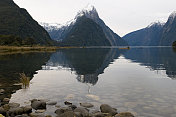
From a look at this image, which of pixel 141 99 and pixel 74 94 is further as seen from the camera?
pixel 74 94

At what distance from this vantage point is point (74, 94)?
26156mm

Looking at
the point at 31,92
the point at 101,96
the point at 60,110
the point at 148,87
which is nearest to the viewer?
the point at 60,110

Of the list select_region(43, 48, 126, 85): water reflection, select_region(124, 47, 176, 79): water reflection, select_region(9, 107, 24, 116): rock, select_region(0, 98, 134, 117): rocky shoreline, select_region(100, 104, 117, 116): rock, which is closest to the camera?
select_region(0, 98, 134, 117): rocky shoreline

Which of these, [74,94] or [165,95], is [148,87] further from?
[74,94]

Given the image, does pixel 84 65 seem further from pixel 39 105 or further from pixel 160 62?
pixel 39 105

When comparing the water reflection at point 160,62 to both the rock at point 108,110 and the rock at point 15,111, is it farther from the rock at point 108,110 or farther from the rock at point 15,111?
the rock at point 15,111

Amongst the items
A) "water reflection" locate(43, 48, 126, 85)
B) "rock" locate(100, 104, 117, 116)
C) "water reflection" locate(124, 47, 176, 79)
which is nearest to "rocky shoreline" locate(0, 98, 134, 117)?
"rock" locate(100, 104, 117, 116)

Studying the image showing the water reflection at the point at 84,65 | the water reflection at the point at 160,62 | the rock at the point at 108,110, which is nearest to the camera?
the rock at the point at 108,110

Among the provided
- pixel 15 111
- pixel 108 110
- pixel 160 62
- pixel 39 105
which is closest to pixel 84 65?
pixel 160 62

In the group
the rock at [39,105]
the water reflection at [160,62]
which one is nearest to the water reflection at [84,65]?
→ the water reflection at [160,62]

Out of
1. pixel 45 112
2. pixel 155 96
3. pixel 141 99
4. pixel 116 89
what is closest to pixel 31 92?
pixel 45 112

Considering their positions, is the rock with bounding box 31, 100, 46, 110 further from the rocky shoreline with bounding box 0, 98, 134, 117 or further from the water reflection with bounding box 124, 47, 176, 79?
the water reflection with bounding box 124, 47, 176, 79

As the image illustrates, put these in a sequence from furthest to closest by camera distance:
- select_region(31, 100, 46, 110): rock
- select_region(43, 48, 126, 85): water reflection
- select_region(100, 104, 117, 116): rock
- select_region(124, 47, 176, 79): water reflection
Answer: select_region(124, 47, 176, 79): water reflection < select_region(43, 48, 126, 85): water reflection < select_region(31, 100, 46, 110): rock < select_region(100, 104, 117, 116): rock

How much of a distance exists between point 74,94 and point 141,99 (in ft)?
28.2
